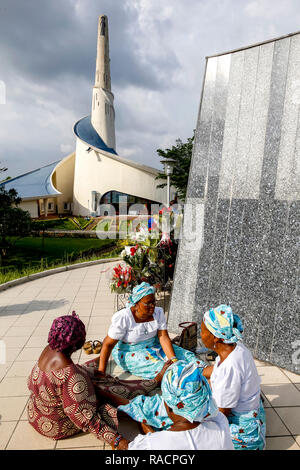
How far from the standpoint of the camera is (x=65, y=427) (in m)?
2.60

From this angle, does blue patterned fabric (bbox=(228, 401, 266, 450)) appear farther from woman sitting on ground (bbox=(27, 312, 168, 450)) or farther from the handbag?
the handbag

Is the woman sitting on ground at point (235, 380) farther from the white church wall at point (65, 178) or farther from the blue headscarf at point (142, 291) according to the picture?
the white church wall at point (65, 178)

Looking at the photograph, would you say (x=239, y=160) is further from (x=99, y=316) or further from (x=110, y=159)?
(x=110, y=159)

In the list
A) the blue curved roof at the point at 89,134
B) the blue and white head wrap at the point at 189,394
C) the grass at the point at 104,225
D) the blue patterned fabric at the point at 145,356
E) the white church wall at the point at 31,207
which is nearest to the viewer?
the blue and white head wrap at the point at 189,394

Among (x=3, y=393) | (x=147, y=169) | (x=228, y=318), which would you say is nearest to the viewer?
(x=228, y=318)

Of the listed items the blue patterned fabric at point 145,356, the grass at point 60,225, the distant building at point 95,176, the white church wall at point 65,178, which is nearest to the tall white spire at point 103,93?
the distant building at point 95,176

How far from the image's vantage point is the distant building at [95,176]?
29.3m

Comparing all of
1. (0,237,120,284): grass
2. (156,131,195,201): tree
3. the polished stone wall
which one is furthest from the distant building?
the polished stone wall

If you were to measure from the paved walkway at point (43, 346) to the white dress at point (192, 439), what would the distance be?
50.8 inches

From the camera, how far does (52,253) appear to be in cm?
1379

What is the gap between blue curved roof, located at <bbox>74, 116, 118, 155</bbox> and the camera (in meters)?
31.6

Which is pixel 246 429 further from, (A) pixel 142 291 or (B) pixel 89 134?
(B) pixel 89 134

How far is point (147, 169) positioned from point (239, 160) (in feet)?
81.8
